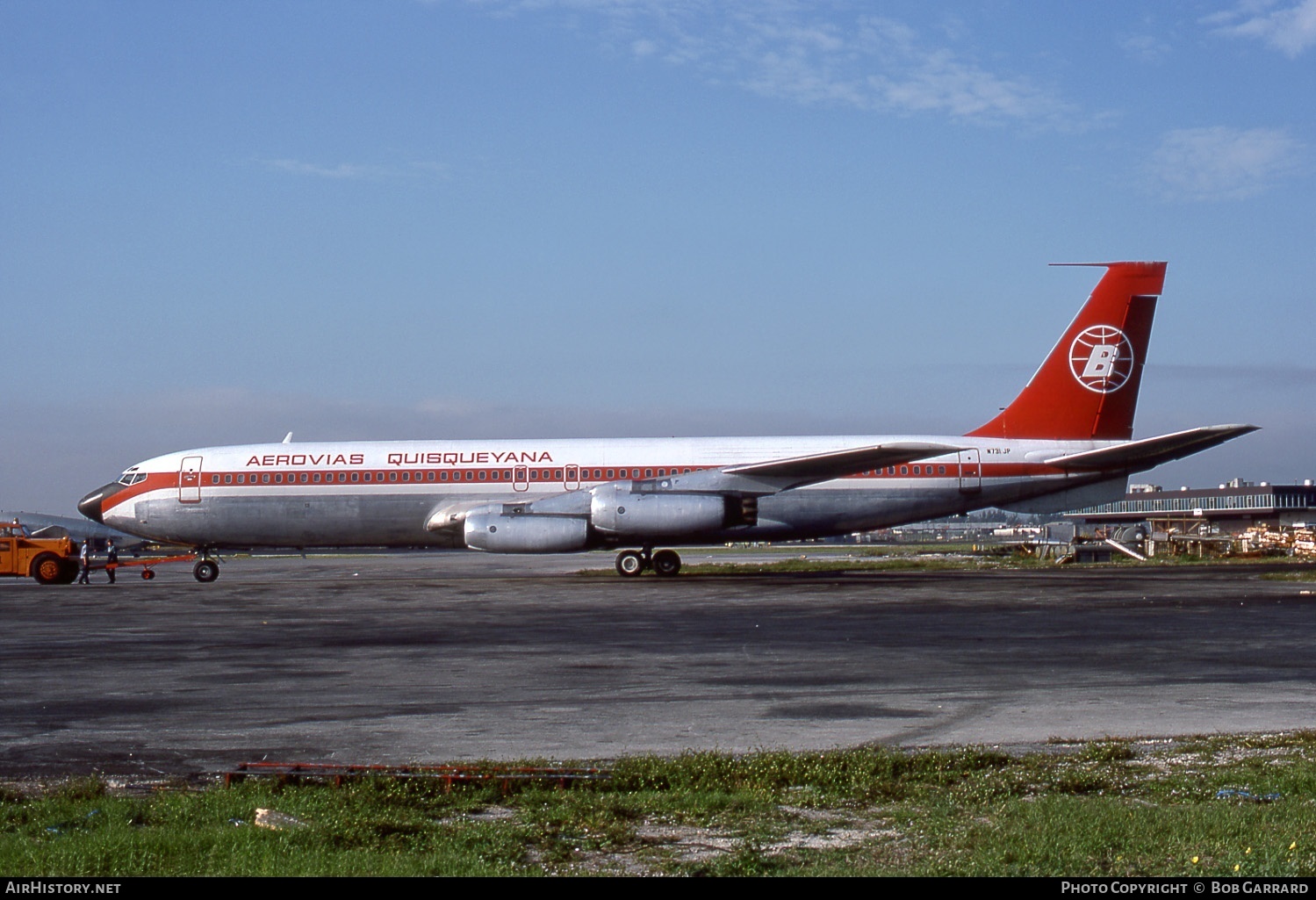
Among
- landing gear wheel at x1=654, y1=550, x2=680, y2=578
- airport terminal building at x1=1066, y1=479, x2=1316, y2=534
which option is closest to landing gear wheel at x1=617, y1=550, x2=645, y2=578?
landing gear wheel at x1=654, y1=550, x2=680, y2=578

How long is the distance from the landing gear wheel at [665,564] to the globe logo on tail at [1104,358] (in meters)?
10.6

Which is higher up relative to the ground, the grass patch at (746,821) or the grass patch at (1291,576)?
the grass patch at (746,821)

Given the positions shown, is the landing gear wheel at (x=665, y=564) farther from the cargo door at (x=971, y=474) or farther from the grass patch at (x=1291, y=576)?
the grass patch at (x=1291, y=576)

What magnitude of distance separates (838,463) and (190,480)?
1635cm

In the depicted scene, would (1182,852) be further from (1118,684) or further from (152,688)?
(152,688)

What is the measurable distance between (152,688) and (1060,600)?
14.3m

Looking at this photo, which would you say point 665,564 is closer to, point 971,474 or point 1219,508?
point 971,474

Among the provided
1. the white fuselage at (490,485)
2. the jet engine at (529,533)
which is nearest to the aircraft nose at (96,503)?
the white fuselage at (490,485)

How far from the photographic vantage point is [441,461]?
28828 millimetres

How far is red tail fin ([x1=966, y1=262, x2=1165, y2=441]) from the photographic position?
2781cm

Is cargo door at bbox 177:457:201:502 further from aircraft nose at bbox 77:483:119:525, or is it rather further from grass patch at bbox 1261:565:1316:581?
grass patch at bbox 1261:565:1316:581

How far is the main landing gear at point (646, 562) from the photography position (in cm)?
2886

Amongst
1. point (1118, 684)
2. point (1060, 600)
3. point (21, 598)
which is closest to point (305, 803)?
point (1118, 684)
